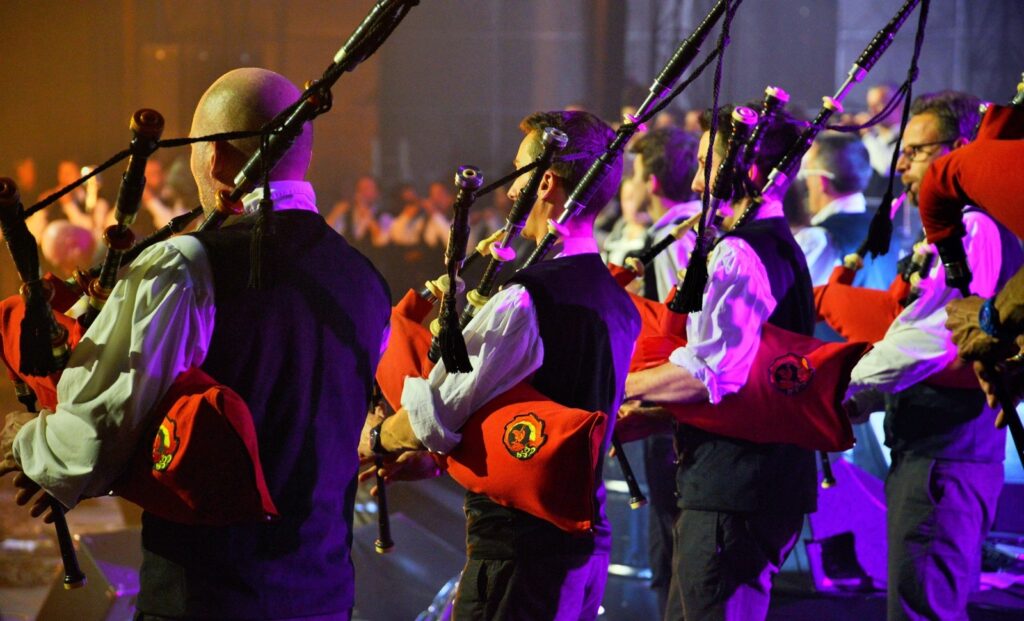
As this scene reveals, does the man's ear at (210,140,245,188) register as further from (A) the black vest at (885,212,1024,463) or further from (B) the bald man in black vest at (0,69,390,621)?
(A) the black vest at (885,212,1024,463)

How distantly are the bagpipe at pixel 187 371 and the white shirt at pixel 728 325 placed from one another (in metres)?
1.41

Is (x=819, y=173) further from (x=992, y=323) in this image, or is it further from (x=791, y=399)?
(x=992, y=323)

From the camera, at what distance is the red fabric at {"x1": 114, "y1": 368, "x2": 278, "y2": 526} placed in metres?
2.17

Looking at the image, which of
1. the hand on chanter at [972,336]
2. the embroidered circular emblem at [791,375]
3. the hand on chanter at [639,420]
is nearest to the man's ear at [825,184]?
the hand on chanter at [639,420]

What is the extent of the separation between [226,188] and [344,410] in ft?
1.63

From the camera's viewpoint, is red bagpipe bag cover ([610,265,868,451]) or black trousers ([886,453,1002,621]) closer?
red bagpipe bag cover ([610,265,868,451])

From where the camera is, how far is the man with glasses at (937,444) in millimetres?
3910

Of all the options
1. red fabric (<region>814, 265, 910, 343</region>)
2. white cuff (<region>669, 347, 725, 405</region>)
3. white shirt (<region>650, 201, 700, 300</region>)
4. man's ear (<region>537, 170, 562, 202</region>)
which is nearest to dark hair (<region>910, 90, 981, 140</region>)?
red fabric (<region>814, 265, 910, 343</region>)

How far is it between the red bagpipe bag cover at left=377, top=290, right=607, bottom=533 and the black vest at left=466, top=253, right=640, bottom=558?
2.6 inches

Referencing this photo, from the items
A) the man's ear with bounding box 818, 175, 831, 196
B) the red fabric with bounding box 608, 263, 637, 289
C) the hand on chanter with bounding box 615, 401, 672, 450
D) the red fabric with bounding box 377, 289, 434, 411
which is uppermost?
the red fabric with bounding box 608, 263, 637, 289

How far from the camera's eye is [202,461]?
7.20 feet

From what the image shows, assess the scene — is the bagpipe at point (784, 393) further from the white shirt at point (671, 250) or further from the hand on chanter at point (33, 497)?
the hand on chanter at point (33, 497)

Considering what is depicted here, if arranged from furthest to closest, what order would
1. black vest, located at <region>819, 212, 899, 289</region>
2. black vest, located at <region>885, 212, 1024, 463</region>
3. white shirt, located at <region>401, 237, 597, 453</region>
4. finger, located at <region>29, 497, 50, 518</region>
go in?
1. black vest, located at <region>819, 212, 899, 289</region>
2. black vest, located at <region>885, 212, 1024, 463</region>
3. white shirt, located at <region>401, 237, 597, 453</region>
4. finger, located at <region>29, 497, 50, 518</region>

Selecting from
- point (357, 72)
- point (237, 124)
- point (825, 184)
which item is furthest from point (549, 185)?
point (357, 72)
